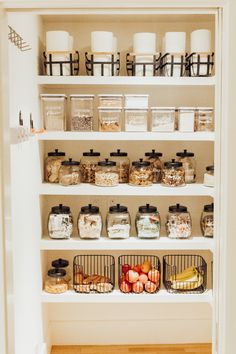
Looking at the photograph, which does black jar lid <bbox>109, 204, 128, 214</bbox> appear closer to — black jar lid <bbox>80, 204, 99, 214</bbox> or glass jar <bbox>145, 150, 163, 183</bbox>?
black jar lid <bbox>80, 204, 99, 214</bbox>

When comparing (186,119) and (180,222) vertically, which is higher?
(186,119)

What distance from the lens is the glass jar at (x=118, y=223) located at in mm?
3111

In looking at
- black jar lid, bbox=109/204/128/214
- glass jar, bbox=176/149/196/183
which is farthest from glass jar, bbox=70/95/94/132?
glass jar, bbox=176/149/196/183

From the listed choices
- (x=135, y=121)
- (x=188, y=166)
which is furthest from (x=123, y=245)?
(x=135, y=121)

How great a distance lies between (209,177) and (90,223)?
2.56ft

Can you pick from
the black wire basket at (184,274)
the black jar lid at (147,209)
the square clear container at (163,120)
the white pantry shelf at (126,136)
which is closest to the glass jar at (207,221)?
the black wire basket at (184,274)

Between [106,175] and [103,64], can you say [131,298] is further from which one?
[103,64]

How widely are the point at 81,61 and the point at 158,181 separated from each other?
0.93 metres

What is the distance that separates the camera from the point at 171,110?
121 inches

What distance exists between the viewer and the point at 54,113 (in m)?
3.08

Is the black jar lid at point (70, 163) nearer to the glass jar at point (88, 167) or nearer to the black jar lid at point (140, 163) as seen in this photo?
the glass jar at point (88, 167)

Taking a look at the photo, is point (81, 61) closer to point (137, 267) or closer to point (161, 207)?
point (161, 207)

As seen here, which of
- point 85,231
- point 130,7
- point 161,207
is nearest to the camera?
point 130,7

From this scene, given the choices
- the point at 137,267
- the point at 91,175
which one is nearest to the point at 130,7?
the point at 91,175
